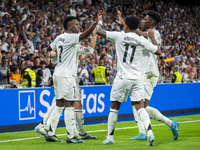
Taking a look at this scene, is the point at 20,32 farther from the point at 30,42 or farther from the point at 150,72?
the point at 150,72

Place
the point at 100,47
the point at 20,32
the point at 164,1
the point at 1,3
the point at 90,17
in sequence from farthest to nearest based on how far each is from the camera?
the point at 164,1, the point at 90,17, the point at 100,47, the point at 1,3, the point at 20,32

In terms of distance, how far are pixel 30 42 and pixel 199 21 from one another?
64.1ft

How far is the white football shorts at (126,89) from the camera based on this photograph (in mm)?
6297

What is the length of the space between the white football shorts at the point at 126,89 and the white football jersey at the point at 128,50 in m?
0.09

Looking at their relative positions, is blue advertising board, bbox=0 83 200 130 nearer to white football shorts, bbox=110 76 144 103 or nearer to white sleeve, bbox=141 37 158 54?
white football shorts, bbox=110 76 144 103

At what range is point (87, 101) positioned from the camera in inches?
457

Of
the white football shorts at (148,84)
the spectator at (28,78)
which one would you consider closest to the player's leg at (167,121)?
the white football shorts at (148,84)

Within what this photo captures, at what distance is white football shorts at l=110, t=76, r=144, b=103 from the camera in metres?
6.30

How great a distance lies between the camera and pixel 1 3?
16.1m

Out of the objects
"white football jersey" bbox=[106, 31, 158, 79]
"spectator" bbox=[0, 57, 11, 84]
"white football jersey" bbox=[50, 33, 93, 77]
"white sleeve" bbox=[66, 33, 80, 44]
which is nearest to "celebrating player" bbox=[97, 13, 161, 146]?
"white football jersey" bbox=[106, 31, 158, 79]

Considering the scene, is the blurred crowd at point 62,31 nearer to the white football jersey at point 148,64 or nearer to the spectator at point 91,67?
the spectator at point 91,67

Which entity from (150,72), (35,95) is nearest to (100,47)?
(35,95)

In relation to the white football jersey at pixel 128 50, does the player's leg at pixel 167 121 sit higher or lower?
lower

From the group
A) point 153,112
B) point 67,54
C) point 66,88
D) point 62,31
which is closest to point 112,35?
point 67,54
